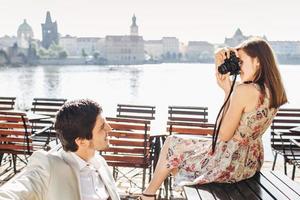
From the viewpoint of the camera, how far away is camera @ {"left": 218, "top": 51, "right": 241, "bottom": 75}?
2.44m

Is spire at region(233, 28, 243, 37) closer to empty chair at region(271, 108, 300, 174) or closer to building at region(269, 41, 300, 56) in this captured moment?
building at region(269, 41, 300, 56)

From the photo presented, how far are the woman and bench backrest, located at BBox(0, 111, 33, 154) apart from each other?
221 centimetres

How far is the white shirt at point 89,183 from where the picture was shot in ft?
5.68

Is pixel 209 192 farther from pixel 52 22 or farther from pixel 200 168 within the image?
pixel 52 22

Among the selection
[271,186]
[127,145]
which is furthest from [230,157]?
[127,145]

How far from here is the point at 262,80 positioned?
2.39 meters

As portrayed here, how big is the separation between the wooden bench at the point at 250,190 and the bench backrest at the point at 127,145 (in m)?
1.62

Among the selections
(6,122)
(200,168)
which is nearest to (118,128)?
(6,122)

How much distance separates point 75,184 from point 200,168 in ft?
3.48

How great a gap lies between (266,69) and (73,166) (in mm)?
1270

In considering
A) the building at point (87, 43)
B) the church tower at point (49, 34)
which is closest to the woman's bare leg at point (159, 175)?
the church tower at point (49, 34)

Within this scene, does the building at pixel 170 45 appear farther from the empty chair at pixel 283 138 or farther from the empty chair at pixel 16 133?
the empty chair at pixel 16 133

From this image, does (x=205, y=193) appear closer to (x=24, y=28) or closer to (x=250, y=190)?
(x=250, y=190)

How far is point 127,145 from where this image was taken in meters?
4.02
